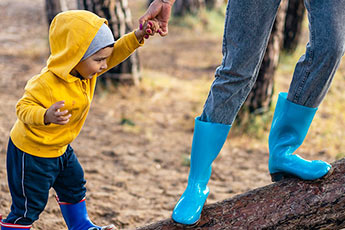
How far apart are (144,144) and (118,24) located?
154 cm

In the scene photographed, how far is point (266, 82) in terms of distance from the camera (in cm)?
481

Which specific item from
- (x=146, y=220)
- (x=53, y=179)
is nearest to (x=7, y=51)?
(x=146, y=220)

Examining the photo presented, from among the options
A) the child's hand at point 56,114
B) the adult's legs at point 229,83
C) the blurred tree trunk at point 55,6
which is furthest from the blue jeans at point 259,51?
the blurred tree trunk at point 55,6

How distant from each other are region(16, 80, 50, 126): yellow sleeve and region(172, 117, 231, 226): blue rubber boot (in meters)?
0.72

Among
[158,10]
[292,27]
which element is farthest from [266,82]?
[158,10]

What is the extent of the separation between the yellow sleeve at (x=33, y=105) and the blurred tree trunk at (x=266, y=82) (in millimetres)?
3092

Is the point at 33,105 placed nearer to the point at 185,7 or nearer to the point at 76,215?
the point at 76,215

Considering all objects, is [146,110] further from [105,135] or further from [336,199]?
[336,199]

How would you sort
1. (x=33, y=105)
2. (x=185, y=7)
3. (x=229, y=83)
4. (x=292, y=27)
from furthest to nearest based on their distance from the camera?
1. (x=185, y=7)
2. (x=292, y=27)
3. (x=229, y=83)
4. (x=33, y=105)

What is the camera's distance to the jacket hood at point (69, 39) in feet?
6.55

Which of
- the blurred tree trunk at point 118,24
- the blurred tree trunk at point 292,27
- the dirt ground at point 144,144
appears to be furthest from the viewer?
the blurred tree trunk at point 292,27

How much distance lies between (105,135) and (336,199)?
9.37ft

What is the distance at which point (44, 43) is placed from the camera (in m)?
7.68

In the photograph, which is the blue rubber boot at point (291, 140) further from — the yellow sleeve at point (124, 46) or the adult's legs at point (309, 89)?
the yellow sleeve at point (124, 46)
